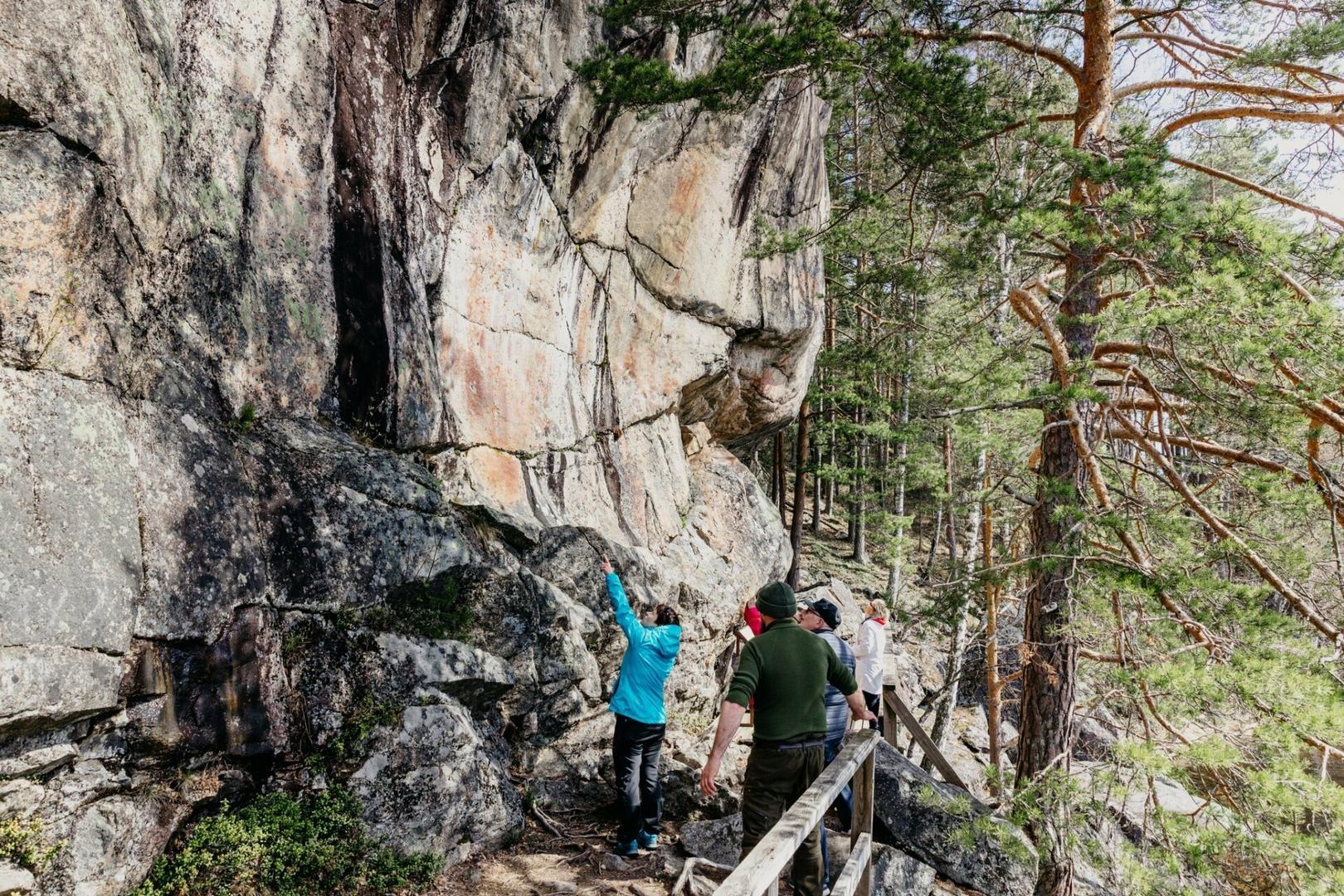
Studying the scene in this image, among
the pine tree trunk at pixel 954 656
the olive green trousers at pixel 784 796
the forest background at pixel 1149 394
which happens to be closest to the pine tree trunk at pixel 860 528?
the pine tree trunk at pixel 954 656

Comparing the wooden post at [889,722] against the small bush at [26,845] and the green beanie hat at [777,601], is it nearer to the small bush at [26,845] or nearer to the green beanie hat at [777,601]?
the green beanie hat at [777,601]

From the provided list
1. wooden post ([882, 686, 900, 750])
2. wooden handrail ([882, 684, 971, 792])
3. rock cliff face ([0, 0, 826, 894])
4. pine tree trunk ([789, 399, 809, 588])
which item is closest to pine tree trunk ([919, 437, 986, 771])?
wooden handrail ([882, 684, 971, 792])

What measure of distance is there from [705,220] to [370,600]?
10135 mm

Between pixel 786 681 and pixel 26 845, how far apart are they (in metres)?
4.60

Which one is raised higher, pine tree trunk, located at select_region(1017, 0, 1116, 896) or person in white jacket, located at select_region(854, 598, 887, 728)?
pine tree trunk, located at select_region(1017, 0, 1116, 896)

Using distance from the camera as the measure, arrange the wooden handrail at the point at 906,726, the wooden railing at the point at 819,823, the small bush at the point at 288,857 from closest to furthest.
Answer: the wooden railing at the point at 819,823, the small bush at the point at 288,857, the wooden handrail at the point at 906,726

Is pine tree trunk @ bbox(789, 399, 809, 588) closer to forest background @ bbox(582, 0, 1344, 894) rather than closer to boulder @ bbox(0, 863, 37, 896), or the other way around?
forest background @ bbox(582, 0, 1344, 894)

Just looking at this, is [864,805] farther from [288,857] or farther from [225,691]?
[225,691]

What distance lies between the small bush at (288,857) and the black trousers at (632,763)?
154 cm

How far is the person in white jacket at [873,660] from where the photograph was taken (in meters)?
8.44

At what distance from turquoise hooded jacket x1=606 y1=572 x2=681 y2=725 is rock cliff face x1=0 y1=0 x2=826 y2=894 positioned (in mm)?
1489

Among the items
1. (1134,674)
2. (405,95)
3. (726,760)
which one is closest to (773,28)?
(405,95)

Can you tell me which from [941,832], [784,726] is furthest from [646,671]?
[941,832]

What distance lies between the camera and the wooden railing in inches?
113
